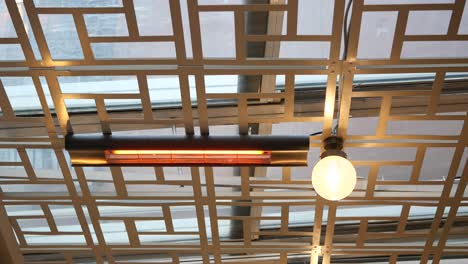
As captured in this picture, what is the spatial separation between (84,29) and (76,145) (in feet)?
1.89

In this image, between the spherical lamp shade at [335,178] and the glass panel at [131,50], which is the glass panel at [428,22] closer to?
the spherical lamp shade at [335,178]

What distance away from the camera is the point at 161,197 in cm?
368

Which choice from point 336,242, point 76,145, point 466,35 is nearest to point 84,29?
point 76,145

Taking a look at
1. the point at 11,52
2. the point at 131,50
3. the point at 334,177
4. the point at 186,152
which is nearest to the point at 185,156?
the point at 186,152

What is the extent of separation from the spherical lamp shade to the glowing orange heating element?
28cm

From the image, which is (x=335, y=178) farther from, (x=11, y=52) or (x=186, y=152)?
→ (x=11, y=52)

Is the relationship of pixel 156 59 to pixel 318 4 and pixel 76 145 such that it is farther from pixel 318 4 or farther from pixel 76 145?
pixel 318 4

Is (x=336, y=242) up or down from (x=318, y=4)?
down

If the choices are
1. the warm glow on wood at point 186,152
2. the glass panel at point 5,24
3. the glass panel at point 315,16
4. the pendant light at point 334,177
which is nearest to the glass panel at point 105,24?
the glass panel at point 5,24

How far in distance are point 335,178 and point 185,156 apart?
0.75 m

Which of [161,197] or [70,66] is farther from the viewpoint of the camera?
[161,197]

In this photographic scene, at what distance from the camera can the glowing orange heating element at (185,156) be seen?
3.02 metres

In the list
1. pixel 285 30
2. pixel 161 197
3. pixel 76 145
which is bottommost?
pixel 76 145

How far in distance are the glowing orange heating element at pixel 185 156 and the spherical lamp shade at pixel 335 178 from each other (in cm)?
28
